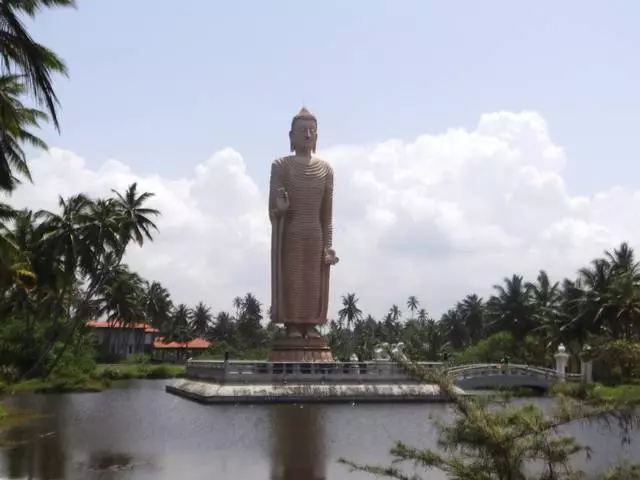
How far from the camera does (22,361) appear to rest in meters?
43.5

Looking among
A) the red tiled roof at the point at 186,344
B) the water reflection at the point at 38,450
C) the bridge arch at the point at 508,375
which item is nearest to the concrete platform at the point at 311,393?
the water reflection at the point at 38,450

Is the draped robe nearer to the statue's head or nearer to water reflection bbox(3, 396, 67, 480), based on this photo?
the statue's head

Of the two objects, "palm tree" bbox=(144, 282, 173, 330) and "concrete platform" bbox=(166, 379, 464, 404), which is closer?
"concrete platform" bbox=(166, 379, 464, 404)

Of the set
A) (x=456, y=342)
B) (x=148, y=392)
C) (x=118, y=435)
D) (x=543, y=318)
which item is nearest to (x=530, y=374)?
(x=543, y=318)

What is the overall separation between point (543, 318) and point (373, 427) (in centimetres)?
3462

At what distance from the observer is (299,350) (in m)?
40.4

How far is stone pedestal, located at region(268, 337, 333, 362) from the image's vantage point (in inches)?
1577

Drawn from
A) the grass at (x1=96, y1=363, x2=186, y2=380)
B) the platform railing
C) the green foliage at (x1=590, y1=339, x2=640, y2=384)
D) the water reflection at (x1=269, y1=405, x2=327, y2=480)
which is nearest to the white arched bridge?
the green foliage at (x1=590, y1=339, x2=640, y2=384)

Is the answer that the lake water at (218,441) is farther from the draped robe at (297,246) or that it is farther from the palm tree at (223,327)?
the palm tree at (223,327)

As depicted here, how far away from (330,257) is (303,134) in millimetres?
7033

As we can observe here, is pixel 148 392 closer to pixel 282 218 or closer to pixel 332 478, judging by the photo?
pixel 282 218

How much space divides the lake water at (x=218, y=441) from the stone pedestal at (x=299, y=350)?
7.76 m

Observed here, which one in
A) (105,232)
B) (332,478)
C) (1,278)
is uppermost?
(105,232)

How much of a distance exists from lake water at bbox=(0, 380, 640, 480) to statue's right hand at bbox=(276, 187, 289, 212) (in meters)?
12.7
